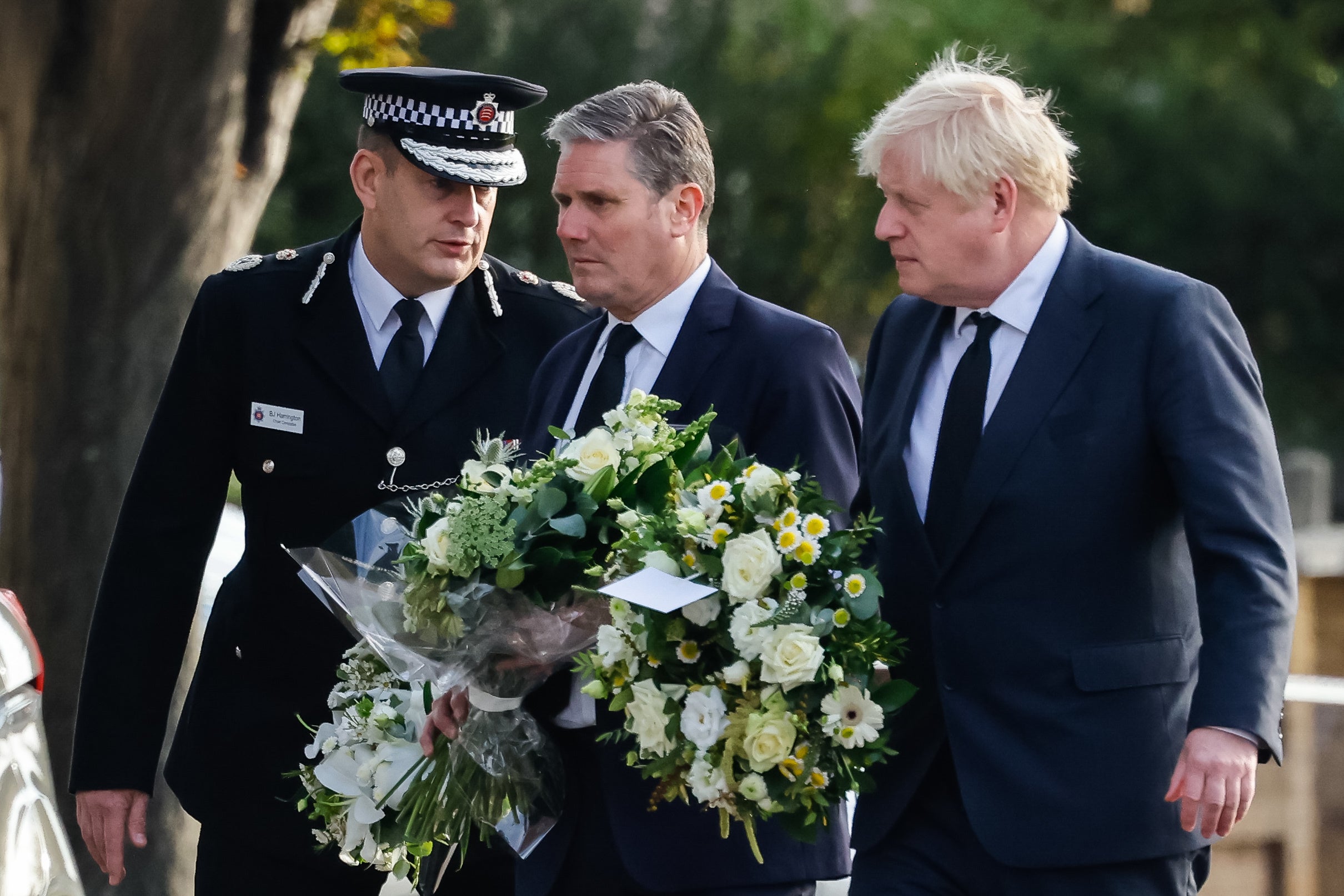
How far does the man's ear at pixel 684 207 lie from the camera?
336 cm

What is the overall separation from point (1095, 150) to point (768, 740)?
75.2 ft

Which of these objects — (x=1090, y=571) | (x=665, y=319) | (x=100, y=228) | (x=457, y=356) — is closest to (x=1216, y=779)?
(x=1090, y=571)

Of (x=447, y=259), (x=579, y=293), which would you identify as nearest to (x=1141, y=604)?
(x=579, y=293)

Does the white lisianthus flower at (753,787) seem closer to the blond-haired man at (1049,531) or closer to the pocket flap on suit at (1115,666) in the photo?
the blond-haired man at (1049,531)

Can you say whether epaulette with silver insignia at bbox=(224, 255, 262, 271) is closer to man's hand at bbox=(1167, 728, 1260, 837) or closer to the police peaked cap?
Answer: the police peaked cap

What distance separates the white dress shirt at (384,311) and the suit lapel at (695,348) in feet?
2.91

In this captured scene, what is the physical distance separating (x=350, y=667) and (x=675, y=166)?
3.80 ft

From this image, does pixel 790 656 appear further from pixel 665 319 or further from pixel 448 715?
pixel 665 319

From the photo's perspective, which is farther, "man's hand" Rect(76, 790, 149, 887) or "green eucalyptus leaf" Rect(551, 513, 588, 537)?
"man's hand" Rect(76, 790, 149, 887)

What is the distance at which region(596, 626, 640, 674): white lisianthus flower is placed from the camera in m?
2.71

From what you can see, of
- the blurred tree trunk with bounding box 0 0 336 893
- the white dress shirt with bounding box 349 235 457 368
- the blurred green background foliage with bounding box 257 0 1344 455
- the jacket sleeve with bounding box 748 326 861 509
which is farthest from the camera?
the blurred green background foliage with bounding box 257 0 1344 455

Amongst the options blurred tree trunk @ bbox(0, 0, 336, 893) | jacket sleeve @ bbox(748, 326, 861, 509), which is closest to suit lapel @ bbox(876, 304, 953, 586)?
jacket sleeve @ bbox(748, 326, 861, 509)

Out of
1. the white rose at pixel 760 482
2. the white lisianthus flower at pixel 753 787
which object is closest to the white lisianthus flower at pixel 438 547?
the white rose at pixel 760 482

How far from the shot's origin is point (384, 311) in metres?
3.99
